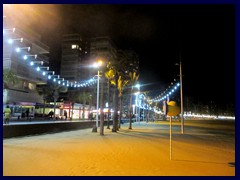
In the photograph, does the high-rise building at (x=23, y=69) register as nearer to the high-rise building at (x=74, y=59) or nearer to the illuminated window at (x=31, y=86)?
the illuminated window at (x=31, y=86)

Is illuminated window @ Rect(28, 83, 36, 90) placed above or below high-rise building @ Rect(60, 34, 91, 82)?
below

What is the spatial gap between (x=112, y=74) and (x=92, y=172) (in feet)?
64.7

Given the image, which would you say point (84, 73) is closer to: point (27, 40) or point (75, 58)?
point (75, 58)

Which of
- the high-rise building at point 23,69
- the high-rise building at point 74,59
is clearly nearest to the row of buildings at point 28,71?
the high-rise building at point 23,69

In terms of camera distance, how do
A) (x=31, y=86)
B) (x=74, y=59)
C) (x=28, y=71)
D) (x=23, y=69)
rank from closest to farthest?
1. (x=23, y=69)
2. (x=28, y=71)
3. (x=31, y=86)
4. (x=74, y=59)

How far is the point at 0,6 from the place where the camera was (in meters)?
8.75

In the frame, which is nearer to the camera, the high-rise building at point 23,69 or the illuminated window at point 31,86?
the high-rise building at point 23,69

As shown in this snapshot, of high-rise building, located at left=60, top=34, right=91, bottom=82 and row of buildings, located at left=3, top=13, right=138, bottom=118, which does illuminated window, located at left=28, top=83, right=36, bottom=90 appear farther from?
high-rise building, located at left=60, top=34, right=91, bottom=82

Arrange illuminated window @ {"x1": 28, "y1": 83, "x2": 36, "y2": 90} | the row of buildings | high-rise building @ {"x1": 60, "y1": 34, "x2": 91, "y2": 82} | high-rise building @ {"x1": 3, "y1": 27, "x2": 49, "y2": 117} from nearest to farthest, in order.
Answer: the row of buildings → high-rise building @ {"x1": 3, "y1": 27, "x2": 49, "y2": 117} → illuminated window @ {"x1": 28, "y1": 83, "x2": 36, "y2": 90} → high-rise building @ {"x1": 60, "y1": 34, "x2": 91, "y2": 82}

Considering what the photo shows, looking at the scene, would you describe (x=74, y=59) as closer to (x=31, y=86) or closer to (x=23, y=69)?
(x=31, y=86)

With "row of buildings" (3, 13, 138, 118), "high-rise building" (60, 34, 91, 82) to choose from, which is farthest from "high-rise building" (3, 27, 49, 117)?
"high-rise building" (60, 34, 91, 82)

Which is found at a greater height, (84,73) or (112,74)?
(84,73)

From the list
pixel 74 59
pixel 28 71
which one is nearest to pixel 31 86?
pixel 28 71
